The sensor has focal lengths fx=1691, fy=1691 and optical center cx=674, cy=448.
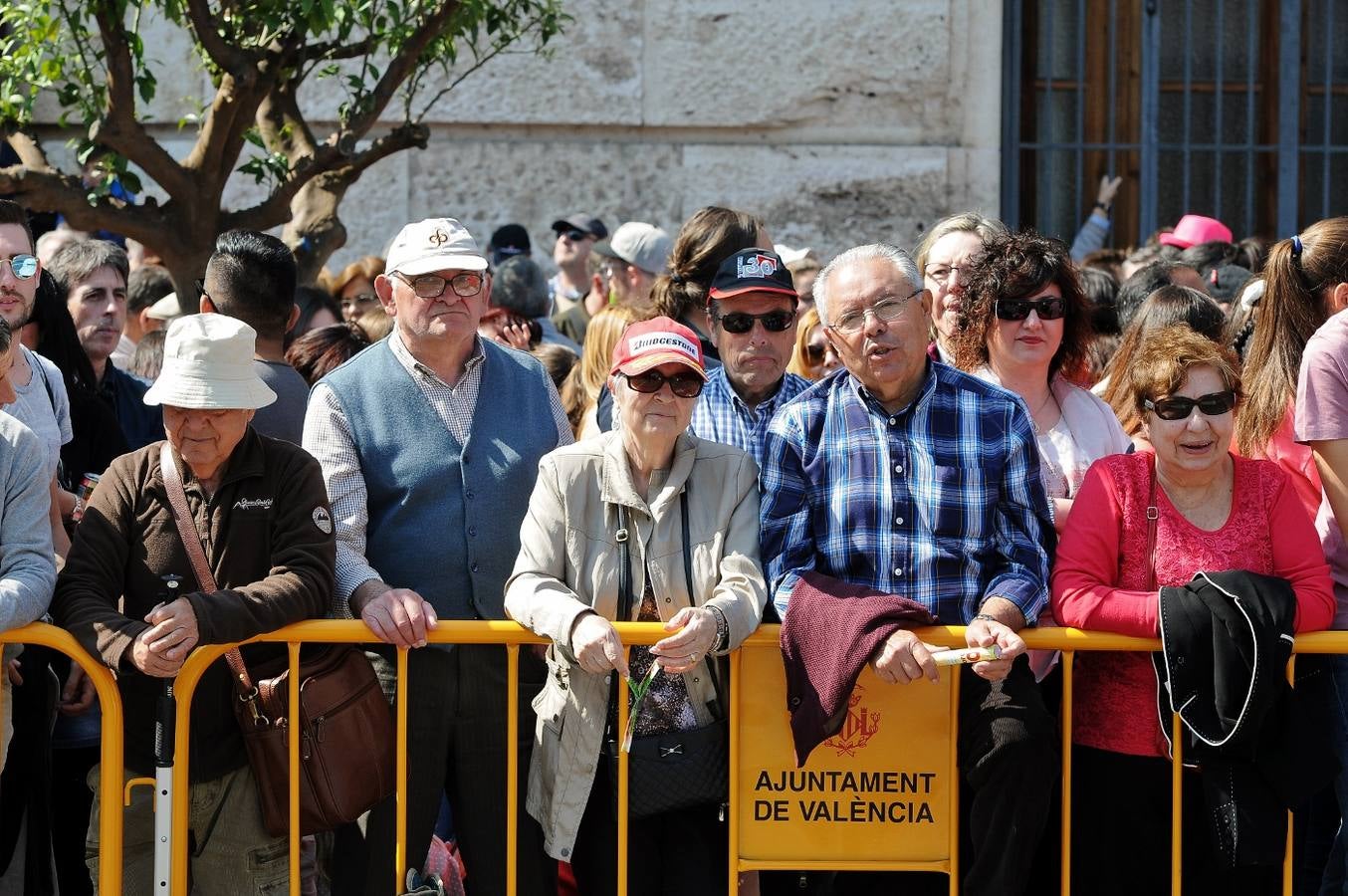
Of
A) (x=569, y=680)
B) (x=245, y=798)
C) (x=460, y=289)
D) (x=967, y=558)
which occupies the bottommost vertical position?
(x=245, y=798)

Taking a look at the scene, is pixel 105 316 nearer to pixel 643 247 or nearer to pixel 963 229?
pixel 643 247

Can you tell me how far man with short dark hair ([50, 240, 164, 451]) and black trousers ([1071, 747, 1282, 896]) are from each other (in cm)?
294

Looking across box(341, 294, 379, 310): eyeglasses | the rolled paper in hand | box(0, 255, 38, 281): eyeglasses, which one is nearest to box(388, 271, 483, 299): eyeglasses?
box(0, 255, 38, 281): eyeglasses

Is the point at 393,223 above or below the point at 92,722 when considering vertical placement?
above

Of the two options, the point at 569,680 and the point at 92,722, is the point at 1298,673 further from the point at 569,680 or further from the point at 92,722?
the point at 92,722

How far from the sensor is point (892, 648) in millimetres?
3643

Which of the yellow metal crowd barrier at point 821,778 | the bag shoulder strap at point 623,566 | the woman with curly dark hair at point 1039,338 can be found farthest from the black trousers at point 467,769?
the woman with curly dark hair at point 1039,338

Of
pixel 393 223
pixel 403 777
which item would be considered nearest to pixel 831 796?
pixel 403 777

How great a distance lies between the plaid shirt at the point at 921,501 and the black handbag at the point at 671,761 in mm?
250

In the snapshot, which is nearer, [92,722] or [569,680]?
[569,680]

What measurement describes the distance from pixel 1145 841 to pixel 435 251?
2.21 m

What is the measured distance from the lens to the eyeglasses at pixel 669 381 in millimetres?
3848

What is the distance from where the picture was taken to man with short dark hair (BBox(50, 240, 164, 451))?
509 cm

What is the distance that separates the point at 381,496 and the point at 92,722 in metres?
0.99
